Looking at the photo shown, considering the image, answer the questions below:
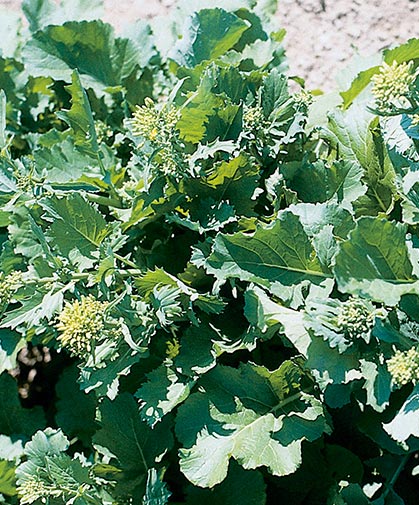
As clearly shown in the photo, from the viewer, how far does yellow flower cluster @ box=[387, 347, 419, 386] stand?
155 cm

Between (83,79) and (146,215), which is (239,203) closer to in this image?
(146,215)

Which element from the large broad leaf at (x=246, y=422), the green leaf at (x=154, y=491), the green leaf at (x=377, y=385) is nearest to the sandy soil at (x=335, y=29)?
the large broad leaf at (x=246, y=422)

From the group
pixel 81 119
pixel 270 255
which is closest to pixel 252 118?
pixel 270 255

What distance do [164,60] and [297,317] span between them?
3.92 feet

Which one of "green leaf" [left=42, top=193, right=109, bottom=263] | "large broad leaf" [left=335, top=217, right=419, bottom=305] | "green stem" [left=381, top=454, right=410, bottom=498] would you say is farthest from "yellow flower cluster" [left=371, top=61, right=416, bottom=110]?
"green stem" [left=381, top=454, right=410, bottom=498]

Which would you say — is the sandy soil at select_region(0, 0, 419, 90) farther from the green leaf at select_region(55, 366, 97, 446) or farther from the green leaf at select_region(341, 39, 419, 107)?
the green leaf at select_region(55, 366, 97, 446)

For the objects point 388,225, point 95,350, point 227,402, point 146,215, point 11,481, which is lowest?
point 11,481

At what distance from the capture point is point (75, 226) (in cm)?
195

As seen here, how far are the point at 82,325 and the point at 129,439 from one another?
54cm

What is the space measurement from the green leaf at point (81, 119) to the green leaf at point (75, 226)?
0.26 m

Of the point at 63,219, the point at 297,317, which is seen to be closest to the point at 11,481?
the point at 63,219

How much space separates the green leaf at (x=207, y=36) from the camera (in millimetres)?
2266

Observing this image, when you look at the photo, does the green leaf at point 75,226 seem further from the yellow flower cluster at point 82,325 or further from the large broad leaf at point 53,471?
the large broad leaf at point 53,471

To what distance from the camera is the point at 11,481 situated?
227 cm
